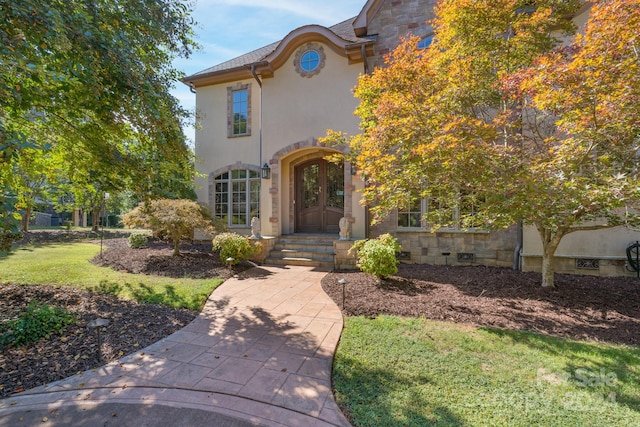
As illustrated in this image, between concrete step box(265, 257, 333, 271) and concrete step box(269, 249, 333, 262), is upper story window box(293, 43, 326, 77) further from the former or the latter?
concrete step box(265, 257, 333, 271)

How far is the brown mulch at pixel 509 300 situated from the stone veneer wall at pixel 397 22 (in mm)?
6605

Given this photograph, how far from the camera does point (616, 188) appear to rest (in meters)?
3.43

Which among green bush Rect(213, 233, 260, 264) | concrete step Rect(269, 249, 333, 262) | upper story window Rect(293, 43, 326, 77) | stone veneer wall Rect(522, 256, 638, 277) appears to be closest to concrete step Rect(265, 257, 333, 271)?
concrete step Rect(269, 249, 333, 262)

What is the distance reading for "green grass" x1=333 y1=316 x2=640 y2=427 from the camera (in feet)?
7.45

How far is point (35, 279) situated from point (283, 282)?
5.27 m

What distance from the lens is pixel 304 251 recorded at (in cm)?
848

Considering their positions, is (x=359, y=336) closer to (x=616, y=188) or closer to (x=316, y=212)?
(x=616, y=188)

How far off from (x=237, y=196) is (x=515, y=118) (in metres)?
8.73

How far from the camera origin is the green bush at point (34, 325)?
339 cm

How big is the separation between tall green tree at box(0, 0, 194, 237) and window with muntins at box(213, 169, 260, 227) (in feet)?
16.3

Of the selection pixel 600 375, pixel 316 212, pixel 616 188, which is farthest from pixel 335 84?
pixel 600 375

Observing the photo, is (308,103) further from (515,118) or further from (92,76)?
(92,76)

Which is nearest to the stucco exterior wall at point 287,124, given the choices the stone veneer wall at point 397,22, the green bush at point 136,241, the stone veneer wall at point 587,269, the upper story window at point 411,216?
the stone veneer wall at point 397,22

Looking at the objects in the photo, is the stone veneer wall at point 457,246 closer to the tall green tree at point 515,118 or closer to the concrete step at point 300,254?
the concrete step at point 300,254
